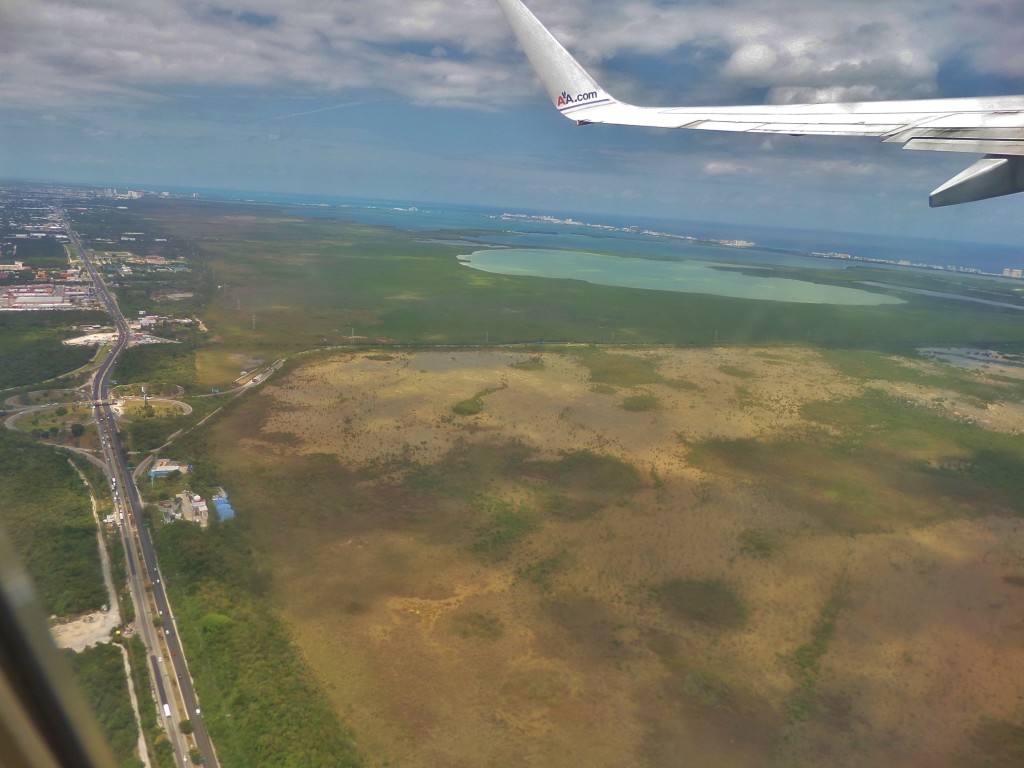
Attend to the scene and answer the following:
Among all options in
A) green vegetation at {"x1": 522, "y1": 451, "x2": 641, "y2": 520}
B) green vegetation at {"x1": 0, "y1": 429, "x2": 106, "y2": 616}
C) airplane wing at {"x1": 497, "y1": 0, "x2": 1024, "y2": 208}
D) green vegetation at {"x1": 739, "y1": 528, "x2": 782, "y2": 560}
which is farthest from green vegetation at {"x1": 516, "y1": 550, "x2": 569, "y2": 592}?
airplane wing at {"x1": 497, "y1": 0, "x2": 1024, "y2": 208}

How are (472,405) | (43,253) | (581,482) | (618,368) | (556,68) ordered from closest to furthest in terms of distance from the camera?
1. (556,68)
2. (581,482)
3. (472,405)
4. (618,368)
5. (43,253)

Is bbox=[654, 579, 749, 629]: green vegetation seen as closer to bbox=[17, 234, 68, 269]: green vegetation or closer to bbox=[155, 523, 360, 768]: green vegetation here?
bbox=[155, 523, 360, 768]: green vegetation

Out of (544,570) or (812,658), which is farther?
(544,570)

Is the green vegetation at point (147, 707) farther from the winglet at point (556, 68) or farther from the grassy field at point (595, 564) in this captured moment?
the winglet at point (556, 68)

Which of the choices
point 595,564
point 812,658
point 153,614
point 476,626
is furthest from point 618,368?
point 153,614

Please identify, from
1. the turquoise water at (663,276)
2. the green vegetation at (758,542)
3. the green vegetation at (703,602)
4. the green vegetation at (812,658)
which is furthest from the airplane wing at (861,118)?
the turquoise water at (663,276)

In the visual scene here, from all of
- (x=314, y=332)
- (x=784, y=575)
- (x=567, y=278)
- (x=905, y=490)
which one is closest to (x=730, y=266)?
(x=567, y=278)

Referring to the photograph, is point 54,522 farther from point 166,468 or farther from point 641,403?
point 641,403
